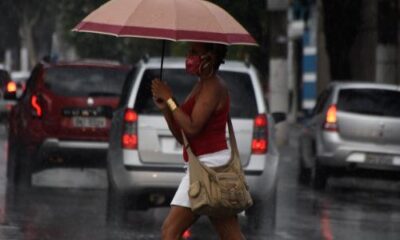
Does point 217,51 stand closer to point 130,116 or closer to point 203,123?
point 203,123

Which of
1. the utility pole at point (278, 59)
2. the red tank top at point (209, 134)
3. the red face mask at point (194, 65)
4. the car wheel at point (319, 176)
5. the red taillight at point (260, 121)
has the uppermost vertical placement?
the red face mask at point (194, 65)

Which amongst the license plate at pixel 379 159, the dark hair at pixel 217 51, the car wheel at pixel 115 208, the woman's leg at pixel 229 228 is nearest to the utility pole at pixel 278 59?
the license plate at pixel 379 159

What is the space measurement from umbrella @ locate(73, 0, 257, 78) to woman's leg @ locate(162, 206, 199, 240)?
1.03m

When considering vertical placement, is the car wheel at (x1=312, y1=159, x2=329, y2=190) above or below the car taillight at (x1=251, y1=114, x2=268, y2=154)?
below

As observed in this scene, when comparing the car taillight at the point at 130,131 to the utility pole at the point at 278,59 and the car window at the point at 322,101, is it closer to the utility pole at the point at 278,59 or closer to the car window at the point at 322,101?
the car window at the point at 322,101

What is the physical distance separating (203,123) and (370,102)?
12210 millimetres

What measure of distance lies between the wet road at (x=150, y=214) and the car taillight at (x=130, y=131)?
80cm

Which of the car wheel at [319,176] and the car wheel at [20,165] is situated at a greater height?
the car wheel at [20,165]

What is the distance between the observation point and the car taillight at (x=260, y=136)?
14.5 meters

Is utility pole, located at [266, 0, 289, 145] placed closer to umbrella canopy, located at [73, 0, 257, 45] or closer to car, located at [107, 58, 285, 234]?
car, located at [107, 58, 285, 234]

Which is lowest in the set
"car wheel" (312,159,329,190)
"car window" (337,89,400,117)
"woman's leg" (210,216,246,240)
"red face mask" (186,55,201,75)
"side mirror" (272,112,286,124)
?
"car wheel" (312,159,329,190)

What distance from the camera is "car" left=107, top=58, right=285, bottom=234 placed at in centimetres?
1436

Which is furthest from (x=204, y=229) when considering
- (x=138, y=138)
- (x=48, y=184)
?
(x=48, y=184)

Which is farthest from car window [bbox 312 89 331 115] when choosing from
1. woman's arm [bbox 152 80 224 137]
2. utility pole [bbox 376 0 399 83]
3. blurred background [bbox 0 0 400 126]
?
woman's arm [bbox 152 80 224 137]
